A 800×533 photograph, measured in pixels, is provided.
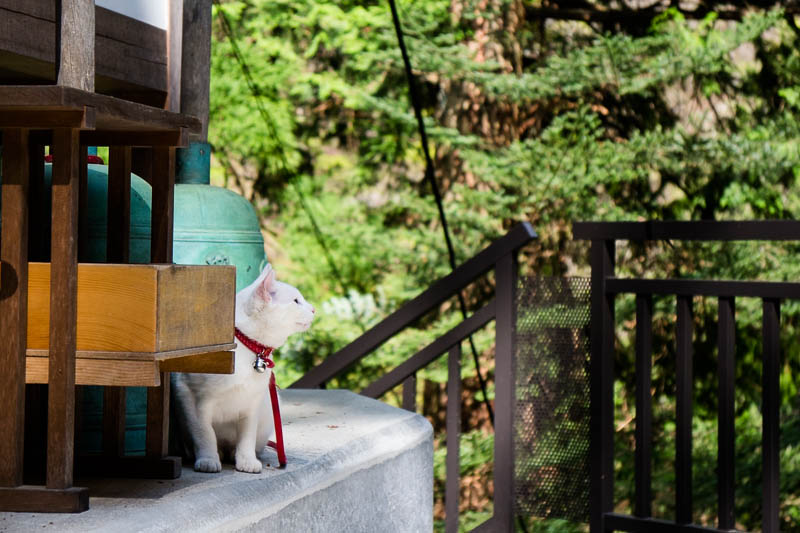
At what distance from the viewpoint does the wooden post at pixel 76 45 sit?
2.42 metres

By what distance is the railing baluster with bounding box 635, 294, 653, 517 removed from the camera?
3451 millimetres

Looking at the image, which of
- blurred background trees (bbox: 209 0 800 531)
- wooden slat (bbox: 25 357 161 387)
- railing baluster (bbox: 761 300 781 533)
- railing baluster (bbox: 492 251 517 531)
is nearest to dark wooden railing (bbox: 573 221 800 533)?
railing baluster (bbox: 761 300 781 533)

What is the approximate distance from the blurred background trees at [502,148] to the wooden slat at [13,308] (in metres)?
4.30

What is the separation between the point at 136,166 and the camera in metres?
2.82

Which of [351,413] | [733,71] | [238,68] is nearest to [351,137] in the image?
[238,68]

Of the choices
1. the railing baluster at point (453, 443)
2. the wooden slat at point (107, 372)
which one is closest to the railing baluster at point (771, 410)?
the railing baluster at point (453, 443)

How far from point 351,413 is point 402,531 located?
452mm

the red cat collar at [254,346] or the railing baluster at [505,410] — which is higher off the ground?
the red cat collar at [254,346]

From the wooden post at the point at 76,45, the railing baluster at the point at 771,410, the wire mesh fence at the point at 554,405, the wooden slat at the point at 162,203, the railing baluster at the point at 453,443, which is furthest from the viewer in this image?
the railing baluster at the point at 453,443

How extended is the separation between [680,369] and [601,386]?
36 cm

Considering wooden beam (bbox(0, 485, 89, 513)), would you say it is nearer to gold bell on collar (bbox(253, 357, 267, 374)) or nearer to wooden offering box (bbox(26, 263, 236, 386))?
wooden offering box (bbox(26, 263, 236, 386))

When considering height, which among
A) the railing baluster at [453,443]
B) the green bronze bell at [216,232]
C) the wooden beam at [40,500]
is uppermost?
the green bronze bell at [216,232]

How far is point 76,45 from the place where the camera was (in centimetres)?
244

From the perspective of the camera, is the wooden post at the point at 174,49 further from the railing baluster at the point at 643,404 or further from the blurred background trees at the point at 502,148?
the blurred background trees at the point at 502,148
